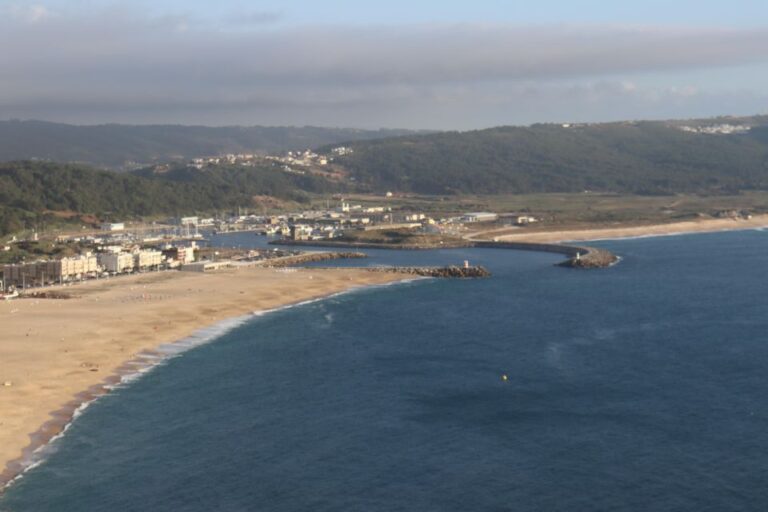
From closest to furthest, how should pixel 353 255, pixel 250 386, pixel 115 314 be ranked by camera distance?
pixel 250 386, pixel 115 314, pixel 353 255

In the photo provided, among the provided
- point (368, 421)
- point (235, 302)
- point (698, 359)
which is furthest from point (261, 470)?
point (235, 302)

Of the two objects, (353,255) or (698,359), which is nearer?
(698,359)

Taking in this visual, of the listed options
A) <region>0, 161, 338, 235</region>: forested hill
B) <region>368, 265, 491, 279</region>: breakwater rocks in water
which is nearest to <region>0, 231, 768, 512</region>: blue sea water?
<region>368, 265, 491, 279</region>: breakwater rocks in water

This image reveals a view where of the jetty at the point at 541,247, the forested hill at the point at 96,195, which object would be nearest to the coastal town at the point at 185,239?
the jetty at the point at 541,247

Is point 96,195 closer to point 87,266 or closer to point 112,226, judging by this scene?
point 112,226

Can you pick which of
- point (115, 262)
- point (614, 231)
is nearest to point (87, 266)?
point (115, 262)

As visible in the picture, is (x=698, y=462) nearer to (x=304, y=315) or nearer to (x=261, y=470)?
(x=261, y=470)
